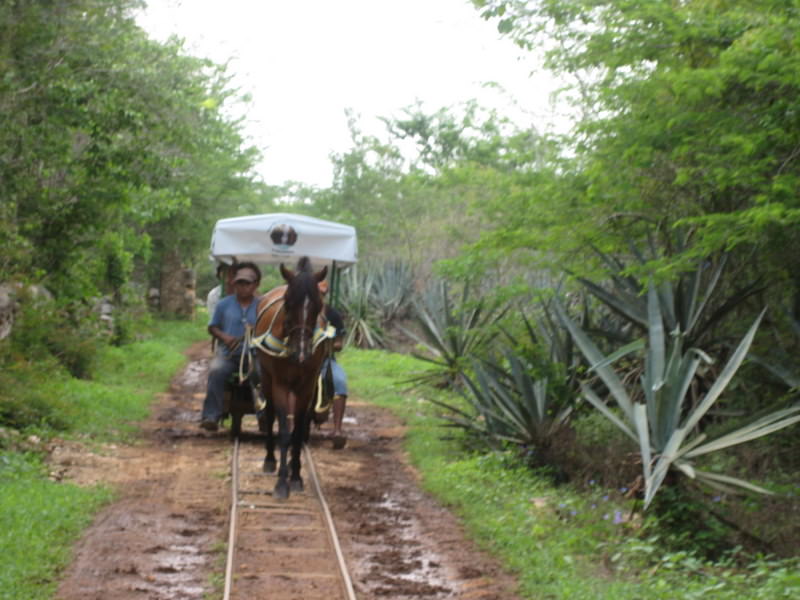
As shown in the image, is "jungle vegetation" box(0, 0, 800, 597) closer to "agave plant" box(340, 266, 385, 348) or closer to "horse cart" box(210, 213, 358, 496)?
"horse cart" box(210, 213, 358, 496)

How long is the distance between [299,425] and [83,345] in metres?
9.43

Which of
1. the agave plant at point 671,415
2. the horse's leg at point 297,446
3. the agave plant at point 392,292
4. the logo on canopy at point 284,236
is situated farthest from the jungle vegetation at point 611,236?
the agave plant at point 392,292

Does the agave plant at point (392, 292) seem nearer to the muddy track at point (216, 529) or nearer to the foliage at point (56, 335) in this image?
the foliage at point (56, 335)

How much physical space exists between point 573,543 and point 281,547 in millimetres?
2178

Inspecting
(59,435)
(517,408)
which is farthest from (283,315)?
(59,435)

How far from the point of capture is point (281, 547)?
8.01 metres

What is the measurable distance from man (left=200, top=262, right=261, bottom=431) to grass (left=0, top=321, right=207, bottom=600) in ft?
4.55

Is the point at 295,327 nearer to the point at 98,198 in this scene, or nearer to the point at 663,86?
the point at 663,86

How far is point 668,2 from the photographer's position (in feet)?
32.4

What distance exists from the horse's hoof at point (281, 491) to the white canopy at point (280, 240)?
13.3 ft

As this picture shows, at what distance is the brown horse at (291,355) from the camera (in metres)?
9.72

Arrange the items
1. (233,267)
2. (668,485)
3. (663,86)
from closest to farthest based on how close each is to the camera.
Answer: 1. (668,485)
2. (663,86)
3. (233,267)

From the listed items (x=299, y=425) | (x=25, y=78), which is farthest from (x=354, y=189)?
(x=299, y=425)

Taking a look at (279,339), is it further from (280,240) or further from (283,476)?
(280,240)
